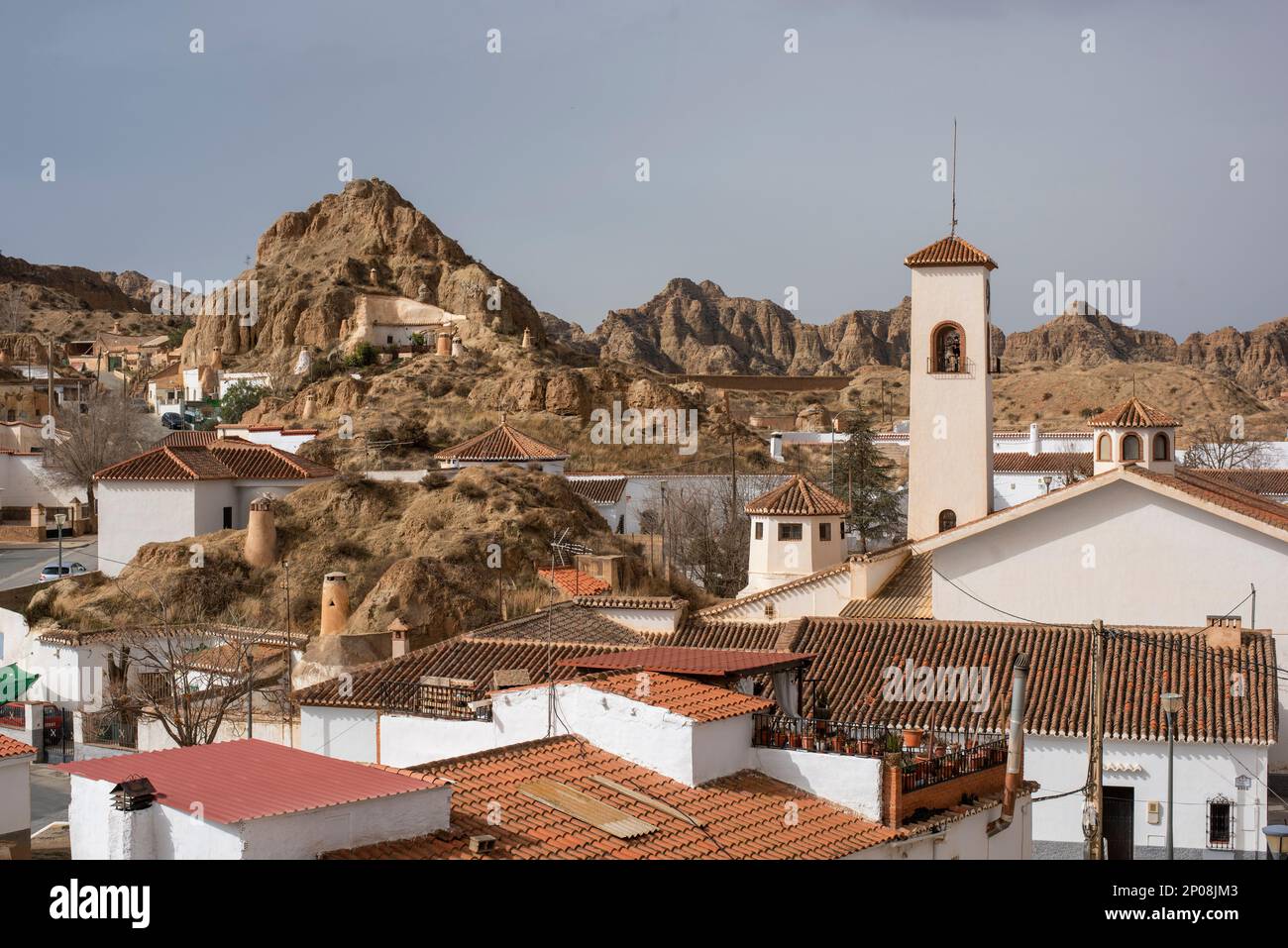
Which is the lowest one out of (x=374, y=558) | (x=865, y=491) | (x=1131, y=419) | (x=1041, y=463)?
(x=374, y=558)

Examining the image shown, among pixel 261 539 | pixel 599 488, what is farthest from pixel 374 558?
pixel 599 488

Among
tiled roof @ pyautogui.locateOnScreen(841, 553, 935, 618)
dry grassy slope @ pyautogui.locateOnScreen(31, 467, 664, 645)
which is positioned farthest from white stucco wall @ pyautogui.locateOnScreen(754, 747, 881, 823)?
dry grassy slope @ pyautogui.locateOnScreen(31, 467, 664, 645)

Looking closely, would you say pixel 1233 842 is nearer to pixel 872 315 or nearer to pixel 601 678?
pixel 601 678

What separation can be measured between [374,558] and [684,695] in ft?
73.0

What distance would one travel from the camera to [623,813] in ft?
34.0

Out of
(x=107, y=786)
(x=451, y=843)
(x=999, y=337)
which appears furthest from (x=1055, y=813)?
(x=999, y=337)

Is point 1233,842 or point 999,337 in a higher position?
point 999,337

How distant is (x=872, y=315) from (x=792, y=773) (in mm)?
140316

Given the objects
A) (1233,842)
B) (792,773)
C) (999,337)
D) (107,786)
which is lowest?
(1233,842)

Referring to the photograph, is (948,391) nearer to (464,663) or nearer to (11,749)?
(464,663)

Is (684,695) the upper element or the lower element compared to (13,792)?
upper

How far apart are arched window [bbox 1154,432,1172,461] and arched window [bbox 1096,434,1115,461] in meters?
0.89

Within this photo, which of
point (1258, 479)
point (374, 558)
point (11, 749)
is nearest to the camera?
point (11, 749)
